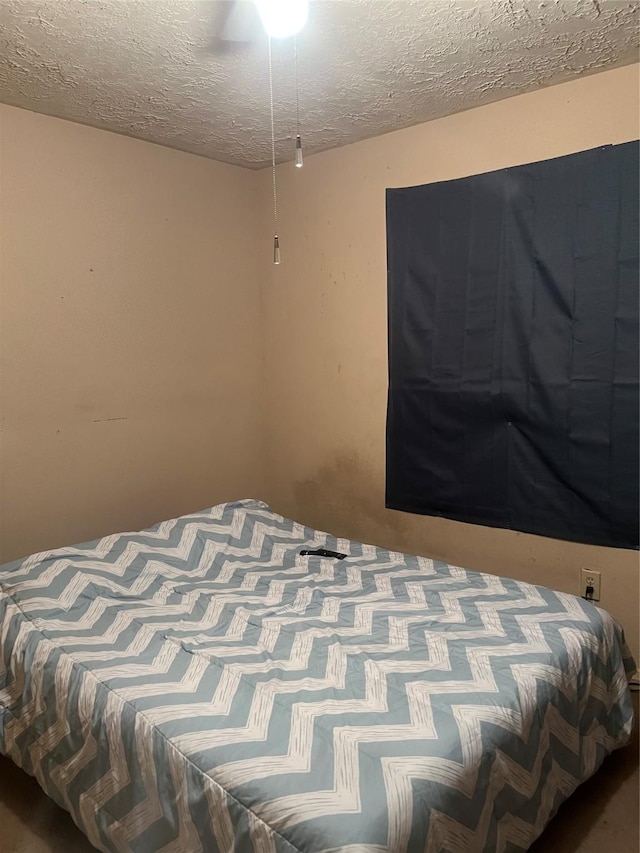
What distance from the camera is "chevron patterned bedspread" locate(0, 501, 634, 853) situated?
4.15 ft

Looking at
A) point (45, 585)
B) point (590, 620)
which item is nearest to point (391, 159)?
point (590, 620)

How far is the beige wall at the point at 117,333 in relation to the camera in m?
2.45

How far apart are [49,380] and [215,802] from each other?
1.80 metres

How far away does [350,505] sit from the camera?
3102 mm

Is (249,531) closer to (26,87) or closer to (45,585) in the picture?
Result: (45,585)

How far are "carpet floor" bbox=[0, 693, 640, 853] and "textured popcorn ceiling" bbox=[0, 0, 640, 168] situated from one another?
7.33 feet

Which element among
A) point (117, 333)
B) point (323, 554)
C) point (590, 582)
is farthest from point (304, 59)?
point (590, 582)

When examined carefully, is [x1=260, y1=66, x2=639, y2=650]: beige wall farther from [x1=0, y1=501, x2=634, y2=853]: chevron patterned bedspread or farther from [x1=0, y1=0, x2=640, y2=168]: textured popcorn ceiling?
[x1=0, y1=501, x2=634, y2=853]: chevron patterned bedspread

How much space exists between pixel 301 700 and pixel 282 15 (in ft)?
5.64

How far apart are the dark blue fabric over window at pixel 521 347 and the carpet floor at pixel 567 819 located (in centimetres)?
79

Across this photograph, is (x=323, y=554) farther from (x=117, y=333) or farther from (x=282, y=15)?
(x=282, y=15)

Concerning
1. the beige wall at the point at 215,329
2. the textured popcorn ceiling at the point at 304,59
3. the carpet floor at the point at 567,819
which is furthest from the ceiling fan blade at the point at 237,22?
the carpet floor at the point at 567,819

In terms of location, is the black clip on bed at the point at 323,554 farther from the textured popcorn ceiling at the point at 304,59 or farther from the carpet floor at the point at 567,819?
the textured popcorn ceiling at the point at 304,59

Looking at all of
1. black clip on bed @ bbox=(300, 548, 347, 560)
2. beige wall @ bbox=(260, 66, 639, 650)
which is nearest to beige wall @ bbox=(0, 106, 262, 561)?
beige wall @ bbox=(260, 66, 639, 650)
